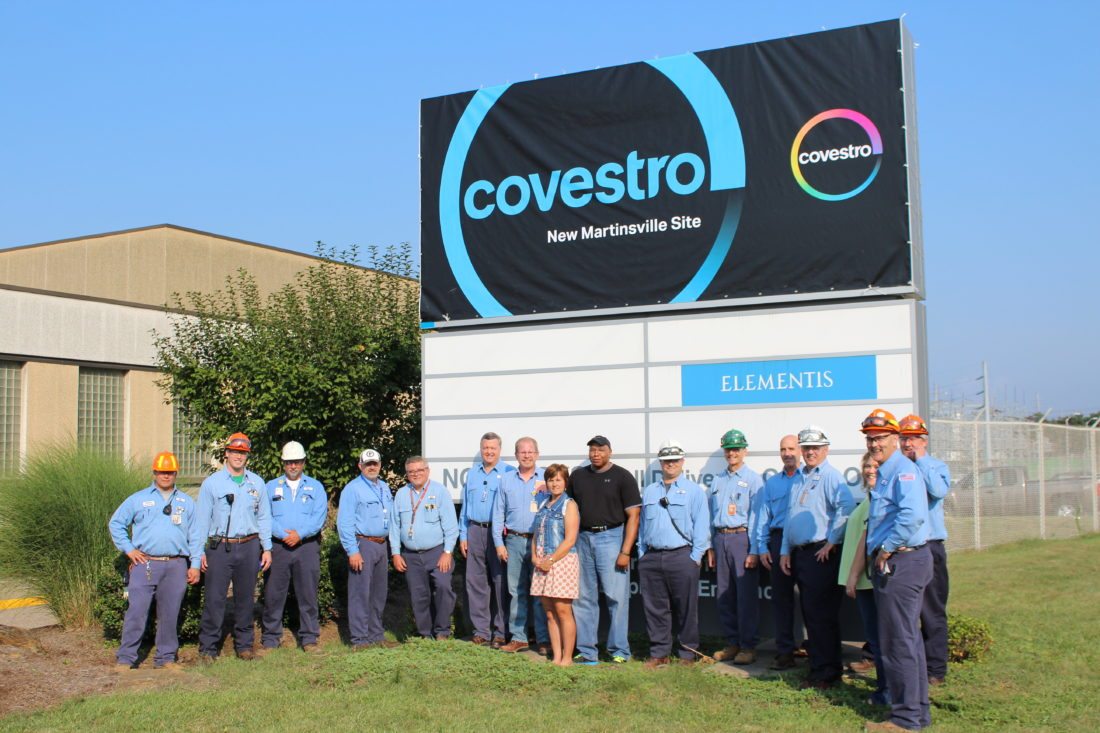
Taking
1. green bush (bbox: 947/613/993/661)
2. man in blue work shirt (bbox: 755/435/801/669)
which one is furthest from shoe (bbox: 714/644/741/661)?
green bush (bbox: 947/613/993/661)

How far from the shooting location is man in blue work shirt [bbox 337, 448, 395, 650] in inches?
396

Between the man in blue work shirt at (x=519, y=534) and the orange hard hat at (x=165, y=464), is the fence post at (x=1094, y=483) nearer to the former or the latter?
the man in blue work shirt at (x=519, y=534)

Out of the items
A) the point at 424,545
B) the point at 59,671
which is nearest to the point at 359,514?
the point at 424,545

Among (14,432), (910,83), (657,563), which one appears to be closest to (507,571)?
(657,563)

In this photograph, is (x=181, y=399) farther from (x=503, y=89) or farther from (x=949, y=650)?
(x=949, y=650)

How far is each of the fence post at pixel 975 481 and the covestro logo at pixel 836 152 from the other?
9732mm

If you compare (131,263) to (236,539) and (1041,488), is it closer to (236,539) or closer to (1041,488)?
(236,539)

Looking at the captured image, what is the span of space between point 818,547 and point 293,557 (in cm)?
486

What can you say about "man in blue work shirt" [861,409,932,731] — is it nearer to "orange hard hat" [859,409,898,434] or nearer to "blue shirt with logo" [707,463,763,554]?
"orange hard hat" [859,409,898,434]

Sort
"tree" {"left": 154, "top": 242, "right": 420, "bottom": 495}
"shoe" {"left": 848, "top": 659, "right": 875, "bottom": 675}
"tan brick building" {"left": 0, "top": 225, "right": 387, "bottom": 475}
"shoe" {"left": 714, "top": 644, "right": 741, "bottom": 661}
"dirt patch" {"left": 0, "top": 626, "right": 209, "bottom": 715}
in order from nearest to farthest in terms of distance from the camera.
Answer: "dirt patch" {"left": 0, "top": 626, "right": 209, "bottom": 715} < "shoe" {"left": 848, "top": 659, "right": 875, "bottom": 675} < "shoe" {"left": 714, "top": 644, "right": 741, "bottom": 661} < "tree" {"left": 154, "top": 242, "right": 420, "bottom": 495} < "tan brick building" {"left": 0, "top": 225, "right": 387, "bottom": 475}

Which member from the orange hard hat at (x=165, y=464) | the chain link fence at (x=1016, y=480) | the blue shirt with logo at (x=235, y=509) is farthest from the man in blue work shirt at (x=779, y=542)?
the chain link fence at (x=1016, y=480)

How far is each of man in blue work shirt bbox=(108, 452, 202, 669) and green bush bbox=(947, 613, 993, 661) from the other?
653 cm

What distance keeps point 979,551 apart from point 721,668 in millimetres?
11240

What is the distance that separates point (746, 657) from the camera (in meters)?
9.12
